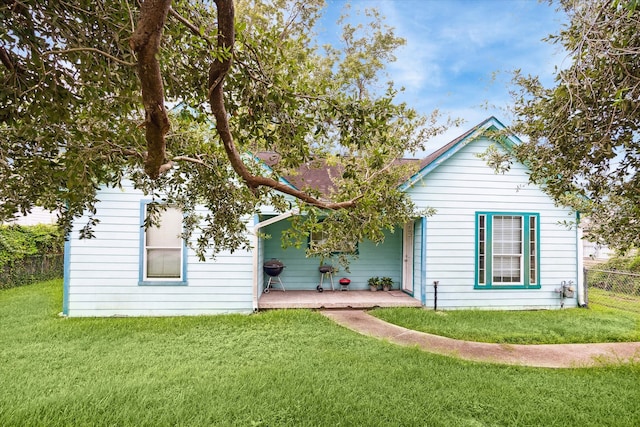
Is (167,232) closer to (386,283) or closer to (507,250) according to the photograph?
(386,283)

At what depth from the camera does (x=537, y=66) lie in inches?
153

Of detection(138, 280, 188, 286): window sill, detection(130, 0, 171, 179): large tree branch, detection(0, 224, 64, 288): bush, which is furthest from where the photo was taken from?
detection(0, 224, 64, 288): bush

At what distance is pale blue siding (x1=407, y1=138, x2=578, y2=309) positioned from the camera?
345 inches

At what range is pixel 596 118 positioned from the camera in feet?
8.68

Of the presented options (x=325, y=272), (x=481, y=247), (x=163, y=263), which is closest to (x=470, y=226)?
(x=481, y=247)

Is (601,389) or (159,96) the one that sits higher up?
(159,96)

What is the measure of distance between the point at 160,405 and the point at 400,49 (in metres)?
18.2

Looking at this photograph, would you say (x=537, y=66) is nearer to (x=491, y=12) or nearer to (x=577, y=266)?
(x=491, y=12)

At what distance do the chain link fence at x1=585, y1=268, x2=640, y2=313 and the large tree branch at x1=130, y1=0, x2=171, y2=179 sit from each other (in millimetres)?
10323

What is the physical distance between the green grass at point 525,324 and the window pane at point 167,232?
4894mm

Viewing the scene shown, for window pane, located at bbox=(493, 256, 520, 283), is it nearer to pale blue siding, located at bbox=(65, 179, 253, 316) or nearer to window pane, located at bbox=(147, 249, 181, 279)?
pale blue siding, located at bbox=(65, 179, 253, 316)

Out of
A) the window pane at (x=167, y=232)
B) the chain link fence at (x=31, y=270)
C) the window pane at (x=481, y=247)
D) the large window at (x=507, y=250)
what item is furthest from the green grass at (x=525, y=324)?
the chain link fence at (x=31, y=270)

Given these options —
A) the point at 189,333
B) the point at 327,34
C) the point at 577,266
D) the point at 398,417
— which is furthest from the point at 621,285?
the point at 327,34

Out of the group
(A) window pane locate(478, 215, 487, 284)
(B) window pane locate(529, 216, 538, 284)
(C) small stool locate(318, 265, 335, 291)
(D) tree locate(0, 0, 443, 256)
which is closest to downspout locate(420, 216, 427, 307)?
(A) window pane locate(478, 215, 487, 284)
